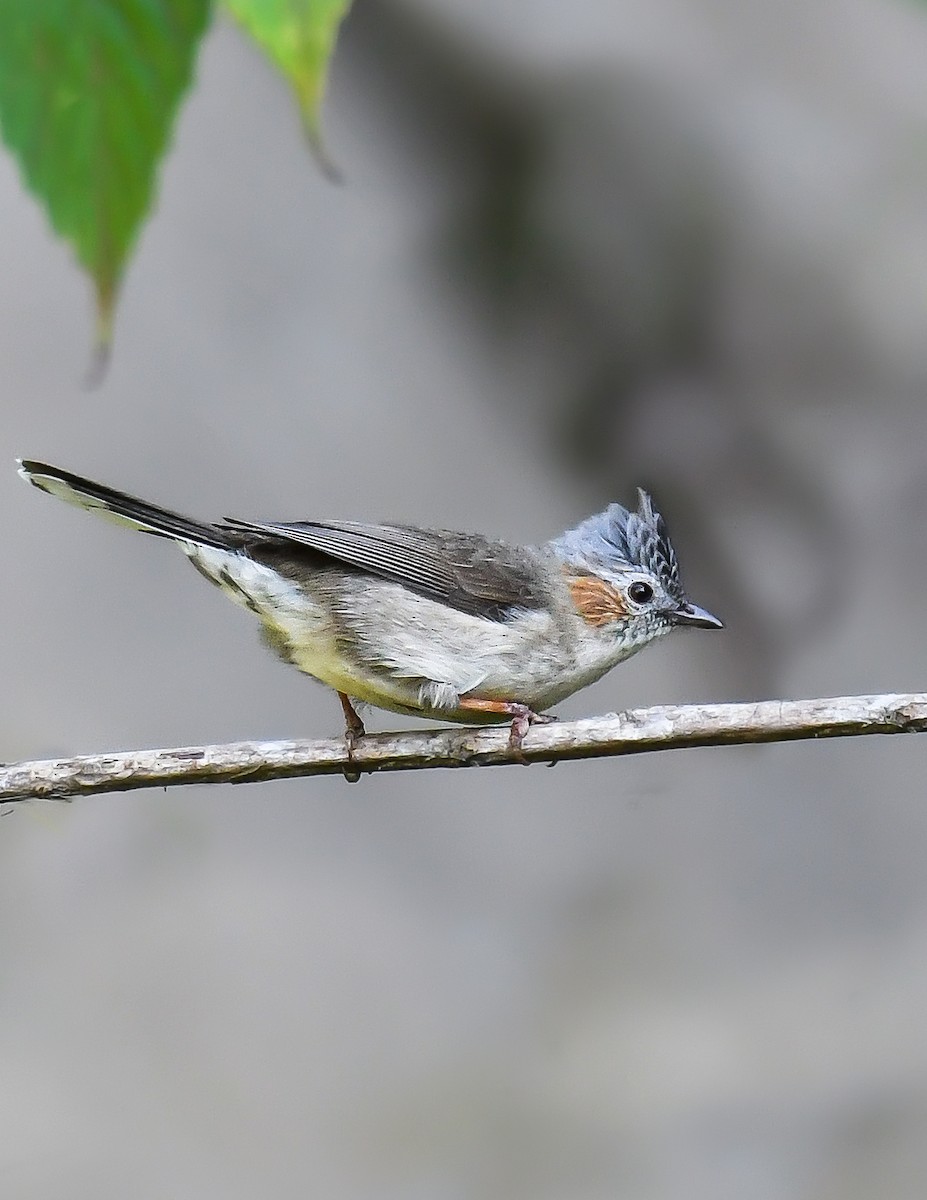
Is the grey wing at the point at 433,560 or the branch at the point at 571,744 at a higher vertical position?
the grey wing at the point at 433,560

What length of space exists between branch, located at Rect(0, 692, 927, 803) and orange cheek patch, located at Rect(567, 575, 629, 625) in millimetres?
1019

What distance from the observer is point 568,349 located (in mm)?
6133

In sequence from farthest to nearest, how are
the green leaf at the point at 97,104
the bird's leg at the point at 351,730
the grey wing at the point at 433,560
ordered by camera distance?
1. the grey wing at the point at 433,560
2. the bird's leg at the point at 351,730
3. the green leaf at the point at 97,104

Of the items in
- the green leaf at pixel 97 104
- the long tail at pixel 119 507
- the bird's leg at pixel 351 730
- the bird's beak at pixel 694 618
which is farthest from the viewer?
the bird's beak at pixel 694 618

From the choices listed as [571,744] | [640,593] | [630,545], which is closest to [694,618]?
[640,593]

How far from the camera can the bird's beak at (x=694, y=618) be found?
4289 millimetres

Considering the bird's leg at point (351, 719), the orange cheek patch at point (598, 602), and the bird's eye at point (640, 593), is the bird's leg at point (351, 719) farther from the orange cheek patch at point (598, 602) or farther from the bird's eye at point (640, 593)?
the bird's eye at point (640, 593)

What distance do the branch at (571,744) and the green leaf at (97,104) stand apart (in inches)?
90.5

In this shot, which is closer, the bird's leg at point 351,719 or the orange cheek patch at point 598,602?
the bird's leg at point 351,719

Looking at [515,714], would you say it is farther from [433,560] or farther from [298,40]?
[298,40]

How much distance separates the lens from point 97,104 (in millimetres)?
774

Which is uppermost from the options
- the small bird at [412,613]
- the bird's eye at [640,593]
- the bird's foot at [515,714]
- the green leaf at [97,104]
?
the bird's eye at [640,593]

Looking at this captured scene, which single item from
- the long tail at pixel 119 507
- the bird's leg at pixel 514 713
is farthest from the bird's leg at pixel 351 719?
the long tail at pixel 119 507

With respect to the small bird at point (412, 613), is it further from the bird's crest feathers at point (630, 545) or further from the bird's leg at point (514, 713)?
the bird's crest feathers at point (630, 545)
